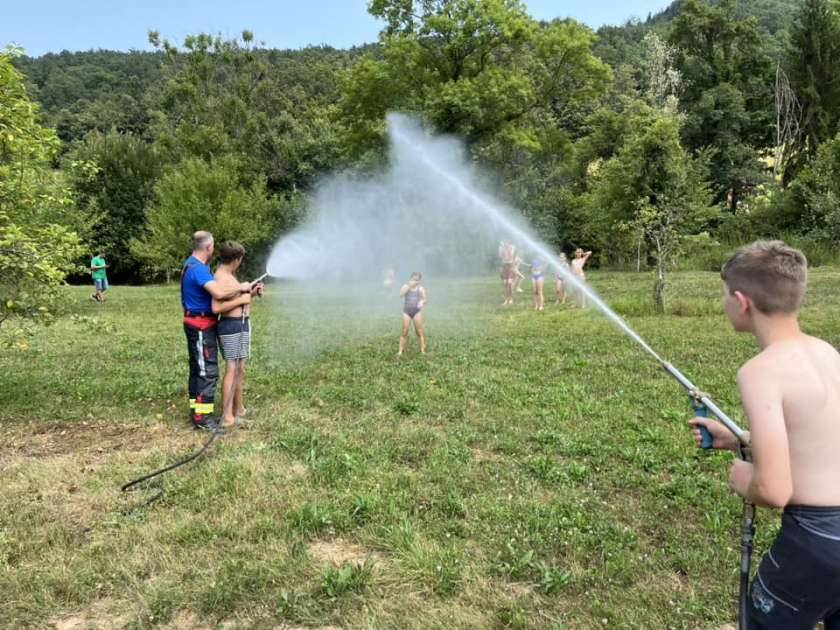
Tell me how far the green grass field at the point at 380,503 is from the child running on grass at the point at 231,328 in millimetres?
502

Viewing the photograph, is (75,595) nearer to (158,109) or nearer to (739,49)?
(739,49)

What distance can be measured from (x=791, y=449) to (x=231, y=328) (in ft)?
21.2

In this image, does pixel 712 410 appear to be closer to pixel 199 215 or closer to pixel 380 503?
pixel 380 503

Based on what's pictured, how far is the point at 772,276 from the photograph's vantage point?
7.94 feet

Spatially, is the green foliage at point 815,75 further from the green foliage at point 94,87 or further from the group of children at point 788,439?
the green foliage at point 94,87

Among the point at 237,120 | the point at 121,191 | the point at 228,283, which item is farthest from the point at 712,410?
the point at 237,120

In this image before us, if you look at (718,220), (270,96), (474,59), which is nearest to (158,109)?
(270,96)

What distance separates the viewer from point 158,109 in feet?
211

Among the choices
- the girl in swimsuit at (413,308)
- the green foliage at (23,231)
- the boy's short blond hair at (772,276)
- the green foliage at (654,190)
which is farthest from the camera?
the green foliage at (654,190)

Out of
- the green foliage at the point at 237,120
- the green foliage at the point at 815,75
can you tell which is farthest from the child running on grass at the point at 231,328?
the green foliage at the point at 815,75

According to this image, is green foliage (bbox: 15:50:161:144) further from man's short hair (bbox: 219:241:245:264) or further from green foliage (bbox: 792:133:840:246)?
man's short hair (bbox: 219:241:245:264)

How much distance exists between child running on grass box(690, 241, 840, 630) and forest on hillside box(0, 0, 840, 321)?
593 inches

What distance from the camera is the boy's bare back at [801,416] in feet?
7.22

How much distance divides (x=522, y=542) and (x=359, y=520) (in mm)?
1311
